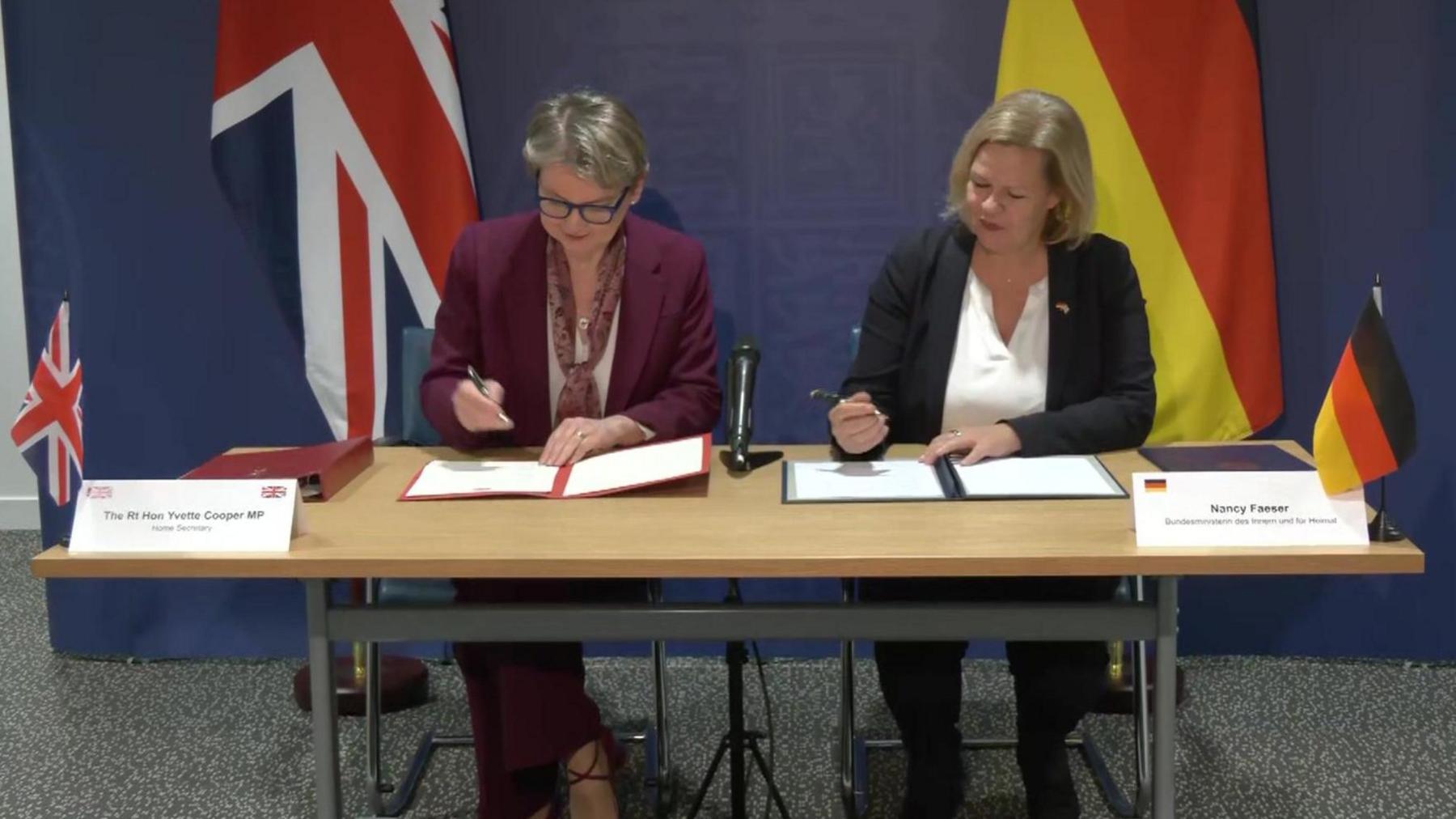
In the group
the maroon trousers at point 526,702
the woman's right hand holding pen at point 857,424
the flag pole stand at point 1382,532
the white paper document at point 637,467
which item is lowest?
the maroon trousers at point 526,702

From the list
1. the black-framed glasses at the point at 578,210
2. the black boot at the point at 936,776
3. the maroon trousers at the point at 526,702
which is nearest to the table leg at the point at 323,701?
the maroon trousers at the point at 526,702

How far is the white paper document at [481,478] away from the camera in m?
1.90

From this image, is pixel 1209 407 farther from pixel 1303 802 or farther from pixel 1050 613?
pixel 1050 613

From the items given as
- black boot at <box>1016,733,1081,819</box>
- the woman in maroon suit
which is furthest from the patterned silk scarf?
black boot at <box>1016,733,1081,819</box>

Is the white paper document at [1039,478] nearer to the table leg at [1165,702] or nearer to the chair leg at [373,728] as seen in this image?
the table leg at [1165,702]

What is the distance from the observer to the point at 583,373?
2.29 meters

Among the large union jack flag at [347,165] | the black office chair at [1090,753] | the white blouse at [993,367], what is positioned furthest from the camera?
the large union jack flag at [347,165]

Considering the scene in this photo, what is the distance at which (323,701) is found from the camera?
183 centimetres

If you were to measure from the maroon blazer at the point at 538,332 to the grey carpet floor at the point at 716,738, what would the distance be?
809 mm

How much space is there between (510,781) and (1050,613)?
943 mm

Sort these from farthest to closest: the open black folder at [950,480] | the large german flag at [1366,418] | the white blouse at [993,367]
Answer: the white blouse at [993,367] → the open black folder at [950,480] → the large german flag at [1366,418]

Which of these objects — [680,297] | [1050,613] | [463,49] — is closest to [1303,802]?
[1050,613]

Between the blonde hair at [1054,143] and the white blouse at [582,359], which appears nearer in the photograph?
the blonde hair at [1054,143]

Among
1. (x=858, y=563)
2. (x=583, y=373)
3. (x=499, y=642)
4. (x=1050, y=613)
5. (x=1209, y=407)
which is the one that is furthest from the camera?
(x=1209, y=407)
